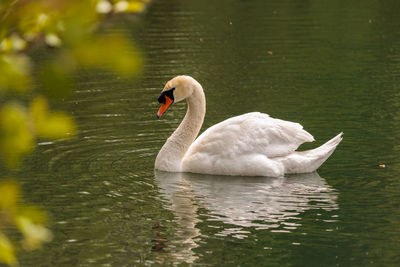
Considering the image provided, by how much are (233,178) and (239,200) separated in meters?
1.03

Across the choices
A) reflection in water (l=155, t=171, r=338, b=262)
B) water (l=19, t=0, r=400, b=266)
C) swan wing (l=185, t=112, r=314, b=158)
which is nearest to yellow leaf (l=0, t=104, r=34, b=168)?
water (l=19, t=0, r=400, b=266)

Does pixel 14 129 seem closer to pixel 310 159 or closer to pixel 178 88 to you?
pixel 310 159

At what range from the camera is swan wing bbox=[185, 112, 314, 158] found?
10.1 m

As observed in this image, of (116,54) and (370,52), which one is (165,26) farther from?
(116,54)

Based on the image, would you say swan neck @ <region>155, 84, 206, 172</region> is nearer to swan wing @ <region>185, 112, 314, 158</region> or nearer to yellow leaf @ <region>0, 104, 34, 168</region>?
swan wing @ <region>185, 112, 314, 158</region>

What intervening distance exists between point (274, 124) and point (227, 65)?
7.61 m

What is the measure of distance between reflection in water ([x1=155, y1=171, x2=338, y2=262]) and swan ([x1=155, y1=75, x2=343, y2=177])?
0.12 meters

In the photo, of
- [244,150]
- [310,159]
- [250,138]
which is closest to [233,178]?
[244,150]

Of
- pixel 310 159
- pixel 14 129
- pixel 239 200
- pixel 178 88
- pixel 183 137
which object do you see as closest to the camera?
pixel 14 129

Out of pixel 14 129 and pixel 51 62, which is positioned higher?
pixel 51 62

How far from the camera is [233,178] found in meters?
10.1

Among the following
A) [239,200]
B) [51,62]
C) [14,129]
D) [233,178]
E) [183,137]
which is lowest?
[239,200]

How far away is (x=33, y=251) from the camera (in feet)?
24.5

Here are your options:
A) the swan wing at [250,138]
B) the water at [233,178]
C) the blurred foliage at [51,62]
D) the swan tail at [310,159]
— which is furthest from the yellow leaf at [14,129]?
the swan tail at [310,159]
